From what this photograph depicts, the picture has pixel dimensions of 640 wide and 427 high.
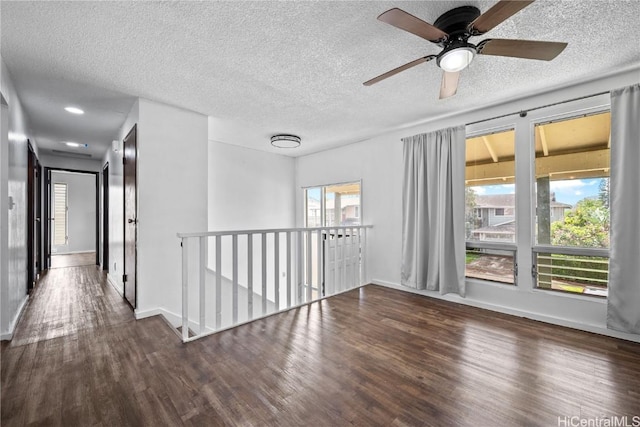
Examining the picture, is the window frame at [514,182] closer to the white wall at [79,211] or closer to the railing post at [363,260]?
the railing post at [363,260]

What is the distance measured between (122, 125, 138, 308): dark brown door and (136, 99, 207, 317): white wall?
5.9 inches

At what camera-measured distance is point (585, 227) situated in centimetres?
261

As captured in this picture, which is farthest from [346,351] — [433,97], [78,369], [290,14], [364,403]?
[433,97]

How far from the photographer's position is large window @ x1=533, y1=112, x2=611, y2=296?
2.55m

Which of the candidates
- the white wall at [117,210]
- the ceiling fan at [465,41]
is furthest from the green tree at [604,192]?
the white wall at [117,210]

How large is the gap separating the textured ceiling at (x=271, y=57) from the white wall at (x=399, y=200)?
0.63 feet

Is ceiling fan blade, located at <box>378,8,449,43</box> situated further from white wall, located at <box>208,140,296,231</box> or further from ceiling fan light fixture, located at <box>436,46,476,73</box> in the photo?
white wall, located at <box>208,140,296,231</box>

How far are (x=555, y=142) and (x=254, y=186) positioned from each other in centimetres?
444

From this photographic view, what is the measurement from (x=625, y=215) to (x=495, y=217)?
3.40 feet

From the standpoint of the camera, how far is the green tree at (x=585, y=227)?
2.53 meters

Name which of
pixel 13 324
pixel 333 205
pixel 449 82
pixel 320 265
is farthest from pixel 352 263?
pixel 13 324

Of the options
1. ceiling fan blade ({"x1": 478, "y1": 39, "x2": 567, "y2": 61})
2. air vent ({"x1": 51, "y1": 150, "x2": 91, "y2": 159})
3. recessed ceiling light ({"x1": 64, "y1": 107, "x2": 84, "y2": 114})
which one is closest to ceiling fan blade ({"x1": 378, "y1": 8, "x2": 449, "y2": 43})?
ceiling fan blade ({"x1": 478, "y1": 39, "x2": 567, "y2": 61})

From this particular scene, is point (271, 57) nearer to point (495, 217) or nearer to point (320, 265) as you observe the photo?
point (320, 265)

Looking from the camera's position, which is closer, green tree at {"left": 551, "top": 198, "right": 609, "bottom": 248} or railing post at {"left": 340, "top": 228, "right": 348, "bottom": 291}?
green tree at {"left": 551, "top": 198, "right": 609, "bottom": 248}
